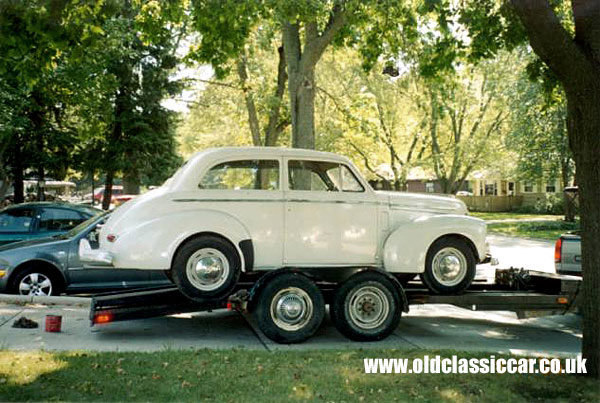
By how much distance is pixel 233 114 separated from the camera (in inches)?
1133

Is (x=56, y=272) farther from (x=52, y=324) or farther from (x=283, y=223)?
(x=283, y=223)

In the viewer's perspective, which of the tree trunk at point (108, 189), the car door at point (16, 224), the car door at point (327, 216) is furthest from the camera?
the tree trunk at point (108, 189)

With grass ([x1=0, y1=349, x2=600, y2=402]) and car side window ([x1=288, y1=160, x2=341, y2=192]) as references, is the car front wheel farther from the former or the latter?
car side window ([x1=288, y1=160, x2=341, y2=192])

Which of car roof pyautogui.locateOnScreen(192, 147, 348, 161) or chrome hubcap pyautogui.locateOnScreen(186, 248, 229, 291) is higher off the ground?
car roof pyautogui.locateOnScreen(192, 147, 348, 161)

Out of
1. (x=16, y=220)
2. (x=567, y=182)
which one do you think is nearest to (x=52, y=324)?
(x=16, y=220)

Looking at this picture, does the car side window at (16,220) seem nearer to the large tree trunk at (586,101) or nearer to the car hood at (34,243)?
the car hood at (34,243)

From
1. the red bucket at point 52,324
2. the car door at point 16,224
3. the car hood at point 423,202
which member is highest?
the car hood at point 423,202

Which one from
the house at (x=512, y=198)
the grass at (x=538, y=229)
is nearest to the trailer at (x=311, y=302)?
the grass at (x=538, y=229)

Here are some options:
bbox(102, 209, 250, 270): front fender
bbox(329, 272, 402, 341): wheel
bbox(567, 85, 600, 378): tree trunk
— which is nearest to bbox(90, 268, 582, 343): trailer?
bbox(329, 272, 402, 341): wheel

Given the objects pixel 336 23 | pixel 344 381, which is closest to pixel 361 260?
pixel 344 381

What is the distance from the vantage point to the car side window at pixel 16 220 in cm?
1262

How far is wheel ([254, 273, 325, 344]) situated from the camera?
800 centimetres

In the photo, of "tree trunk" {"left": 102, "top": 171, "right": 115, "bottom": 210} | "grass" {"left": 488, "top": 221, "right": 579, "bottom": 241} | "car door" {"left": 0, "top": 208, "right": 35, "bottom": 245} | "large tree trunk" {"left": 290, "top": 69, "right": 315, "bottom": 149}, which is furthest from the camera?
"grass" {"left": 488, "top": 221, "right": 579, "bottom": 241}

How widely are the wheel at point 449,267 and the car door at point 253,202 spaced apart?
6.85 ft
